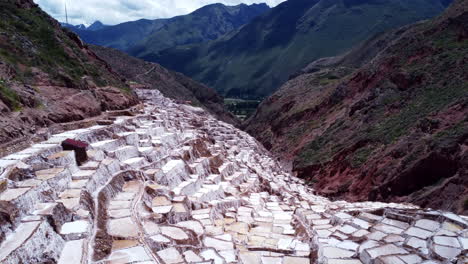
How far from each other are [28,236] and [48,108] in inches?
366

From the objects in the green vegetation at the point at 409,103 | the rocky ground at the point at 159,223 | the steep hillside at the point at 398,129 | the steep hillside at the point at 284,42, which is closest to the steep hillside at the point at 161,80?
the steep hillside at the point at 398,129

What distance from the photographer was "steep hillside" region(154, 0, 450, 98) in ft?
412

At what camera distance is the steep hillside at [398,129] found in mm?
16156

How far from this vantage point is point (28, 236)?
505 centimetres

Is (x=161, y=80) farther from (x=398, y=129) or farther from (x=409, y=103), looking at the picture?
(x=398, y=129)

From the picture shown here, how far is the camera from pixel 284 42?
15588cm

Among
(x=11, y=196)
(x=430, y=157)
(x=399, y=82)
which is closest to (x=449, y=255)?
(x=11, y=196)

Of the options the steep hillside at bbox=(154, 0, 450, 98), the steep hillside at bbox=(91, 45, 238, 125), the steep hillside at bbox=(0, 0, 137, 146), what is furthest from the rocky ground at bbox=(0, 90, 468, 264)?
the steep hillside at bbox=(154, 0, 450, 98)

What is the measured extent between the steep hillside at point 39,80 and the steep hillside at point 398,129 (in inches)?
559

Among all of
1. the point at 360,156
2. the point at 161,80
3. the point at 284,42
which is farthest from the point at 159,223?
the point at 284,42

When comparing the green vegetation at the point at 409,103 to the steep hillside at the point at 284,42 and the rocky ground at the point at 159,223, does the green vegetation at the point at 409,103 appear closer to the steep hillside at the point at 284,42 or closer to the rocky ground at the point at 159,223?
the rocky ground at the point at 159,223

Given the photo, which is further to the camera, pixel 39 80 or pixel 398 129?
pixel 398 129

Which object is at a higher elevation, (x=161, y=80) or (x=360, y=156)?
(x=161, y=80)

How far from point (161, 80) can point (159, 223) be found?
48.6 meters
